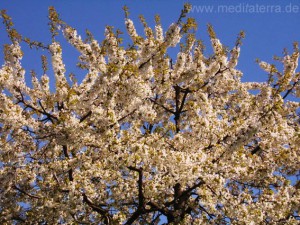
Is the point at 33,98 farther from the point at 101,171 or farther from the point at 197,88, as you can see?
the point at 197,88

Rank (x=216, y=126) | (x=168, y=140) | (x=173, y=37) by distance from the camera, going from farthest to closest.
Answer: (x=168, y=140)
(x=216, y=126)
(x=173, y=37)

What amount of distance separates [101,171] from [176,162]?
2.85m

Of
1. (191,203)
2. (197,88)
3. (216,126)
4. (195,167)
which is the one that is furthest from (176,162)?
(197,88)

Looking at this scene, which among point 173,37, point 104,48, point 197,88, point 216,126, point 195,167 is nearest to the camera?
point 195,167

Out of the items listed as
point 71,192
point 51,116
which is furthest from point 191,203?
point 51,116

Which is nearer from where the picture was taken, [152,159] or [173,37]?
[152,159]

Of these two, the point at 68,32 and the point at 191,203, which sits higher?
the point at 68,32

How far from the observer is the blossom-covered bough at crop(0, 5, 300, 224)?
31.0 feet

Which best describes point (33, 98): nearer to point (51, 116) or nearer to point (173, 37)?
point (51, 116)

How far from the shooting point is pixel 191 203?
Result: 12.7 metres

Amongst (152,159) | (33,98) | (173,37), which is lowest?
(152,159)

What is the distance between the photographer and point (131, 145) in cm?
927

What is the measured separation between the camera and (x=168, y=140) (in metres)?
12.7

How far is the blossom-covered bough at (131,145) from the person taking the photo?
9.46 m
